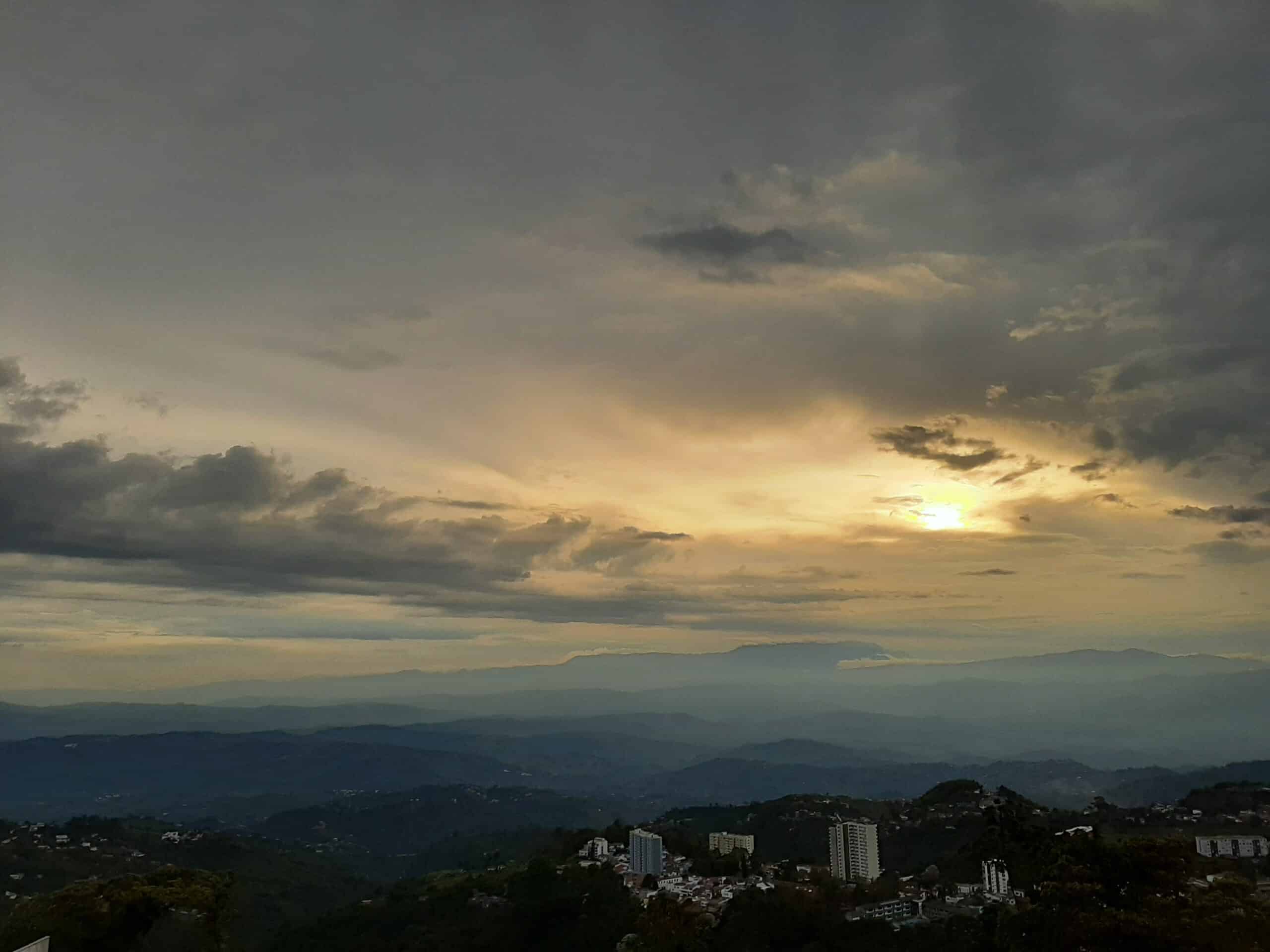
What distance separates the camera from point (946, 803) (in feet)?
276

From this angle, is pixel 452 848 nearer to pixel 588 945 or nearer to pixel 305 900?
pixel 305 900

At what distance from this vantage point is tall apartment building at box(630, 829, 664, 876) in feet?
189

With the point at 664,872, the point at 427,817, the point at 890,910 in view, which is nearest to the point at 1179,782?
the point at 664,872

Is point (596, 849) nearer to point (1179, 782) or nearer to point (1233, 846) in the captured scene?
point (1233, 846)

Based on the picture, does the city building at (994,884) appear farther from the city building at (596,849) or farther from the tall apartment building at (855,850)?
the city building at (596,849)

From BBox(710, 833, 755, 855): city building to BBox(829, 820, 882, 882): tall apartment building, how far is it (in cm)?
746

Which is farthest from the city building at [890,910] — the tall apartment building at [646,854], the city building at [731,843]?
the city building at [731,843]

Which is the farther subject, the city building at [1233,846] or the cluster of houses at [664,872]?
the city building at [1233,846]

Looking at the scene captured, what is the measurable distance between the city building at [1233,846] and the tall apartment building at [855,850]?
2094cm

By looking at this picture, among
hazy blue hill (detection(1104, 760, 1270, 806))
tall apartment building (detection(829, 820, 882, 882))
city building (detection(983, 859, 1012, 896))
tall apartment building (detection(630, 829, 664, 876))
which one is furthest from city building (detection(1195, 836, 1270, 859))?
hazy blue hill (detection(1104, 760, 1270, 806))

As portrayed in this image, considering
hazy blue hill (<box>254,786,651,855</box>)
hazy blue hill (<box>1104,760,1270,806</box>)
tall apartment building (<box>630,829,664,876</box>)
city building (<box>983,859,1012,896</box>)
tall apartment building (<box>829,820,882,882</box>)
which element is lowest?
hazy blue hill (<box>254,786,651,855</box>)

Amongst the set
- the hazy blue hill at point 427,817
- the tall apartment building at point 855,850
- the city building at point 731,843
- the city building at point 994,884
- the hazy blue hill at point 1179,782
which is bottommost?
the hazy blue hill at point 427,817

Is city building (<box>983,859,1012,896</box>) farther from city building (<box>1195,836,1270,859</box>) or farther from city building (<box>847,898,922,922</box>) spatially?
city building (<box>1195,836,1270,859</box>)

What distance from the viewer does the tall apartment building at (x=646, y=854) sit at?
57469 mm
